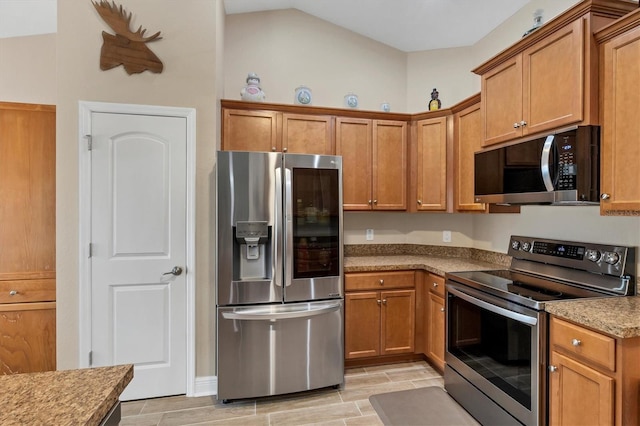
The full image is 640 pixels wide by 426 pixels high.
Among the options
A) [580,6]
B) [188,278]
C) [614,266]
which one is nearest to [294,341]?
[188,278]

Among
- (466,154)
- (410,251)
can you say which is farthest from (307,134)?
(410,251)

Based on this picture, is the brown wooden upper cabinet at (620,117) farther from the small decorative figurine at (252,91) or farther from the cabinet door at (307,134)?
the small decorative figurine at (252,91)

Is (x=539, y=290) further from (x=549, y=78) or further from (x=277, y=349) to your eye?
(x=277, y=349)

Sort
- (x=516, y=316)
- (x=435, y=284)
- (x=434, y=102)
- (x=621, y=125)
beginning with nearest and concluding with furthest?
(x=621, y=125) → (x=516, y=316) → (x=435, y=284) → (x=434, y=102)

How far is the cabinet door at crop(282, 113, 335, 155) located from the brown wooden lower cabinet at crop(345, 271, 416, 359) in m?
1.22

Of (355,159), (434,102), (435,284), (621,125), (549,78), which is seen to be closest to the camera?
(621,125)

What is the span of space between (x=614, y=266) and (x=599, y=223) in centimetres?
32

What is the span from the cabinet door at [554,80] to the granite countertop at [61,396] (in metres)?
2.36

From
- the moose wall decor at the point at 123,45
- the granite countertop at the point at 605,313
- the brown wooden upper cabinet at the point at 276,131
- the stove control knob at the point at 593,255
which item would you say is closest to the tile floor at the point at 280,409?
the granite countertop at the point at 605,313

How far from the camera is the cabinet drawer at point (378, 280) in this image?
2.90m

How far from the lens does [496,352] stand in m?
2.09

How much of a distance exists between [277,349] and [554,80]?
8.26 ft

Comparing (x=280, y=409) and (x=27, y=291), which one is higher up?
(x=27, y=291)

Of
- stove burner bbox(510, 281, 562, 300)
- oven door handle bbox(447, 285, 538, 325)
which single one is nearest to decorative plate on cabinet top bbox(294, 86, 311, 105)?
oven door handle bbox(447, 285, 538, 325)
